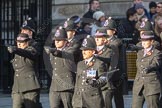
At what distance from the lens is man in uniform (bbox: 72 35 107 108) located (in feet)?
35.1

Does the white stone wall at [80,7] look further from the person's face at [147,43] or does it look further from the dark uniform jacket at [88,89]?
the dark uniform jacket at [88,89]

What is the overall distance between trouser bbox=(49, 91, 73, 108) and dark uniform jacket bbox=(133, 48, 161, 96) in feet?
4.07

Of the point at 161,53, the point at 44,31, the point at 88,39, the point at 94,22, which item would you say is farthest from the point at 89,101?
the point at 44,31

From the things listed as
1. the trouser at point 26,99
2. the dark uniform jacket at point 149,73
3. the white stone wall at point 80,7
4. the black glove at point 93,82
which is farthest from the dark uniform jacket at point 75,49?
the white stone wall at point 80,7

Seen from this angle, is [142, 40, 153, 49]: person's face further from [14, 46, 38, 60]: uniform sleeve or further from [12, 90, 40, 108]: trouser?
[12, 90, 40, 108]: trouser

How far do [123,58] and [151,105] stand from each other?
1.71 m

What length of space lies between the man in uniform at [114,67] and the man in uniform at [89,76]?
162 cm

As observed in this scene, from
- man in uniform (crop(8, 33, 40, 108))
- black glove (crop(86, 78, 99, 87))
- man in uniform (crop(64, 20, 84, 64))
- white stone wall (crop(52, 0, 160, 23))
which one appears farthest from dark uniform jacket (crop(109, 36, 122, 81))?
white stone wall (crop(52, 0, 160, 23))

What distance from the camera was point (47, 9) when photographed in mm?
19625

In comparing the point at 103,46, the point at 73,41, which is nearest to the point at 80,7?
the point at 103,46

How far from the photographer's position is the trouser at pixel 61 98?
11.9 meters

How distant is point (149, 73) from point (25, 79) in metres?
2.31

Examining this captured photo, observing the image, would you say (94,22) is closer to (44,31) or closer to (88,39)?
(44,31)

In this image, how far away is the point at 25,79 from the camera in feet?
39.9
